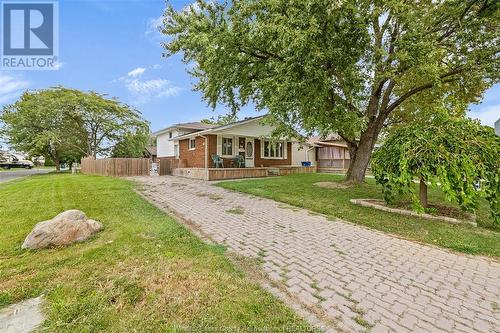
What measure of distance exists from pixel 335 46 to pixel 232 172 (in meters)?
9.98

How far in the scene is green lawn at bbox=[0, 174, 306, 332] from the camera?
7.53 ft

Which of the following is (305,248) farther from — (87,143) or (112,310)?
(87,143)

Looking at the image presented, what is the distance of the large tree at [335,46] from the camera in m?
7.50

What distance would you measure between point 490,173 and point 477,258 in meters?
2.23

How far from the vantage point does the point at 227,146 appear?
18.0m

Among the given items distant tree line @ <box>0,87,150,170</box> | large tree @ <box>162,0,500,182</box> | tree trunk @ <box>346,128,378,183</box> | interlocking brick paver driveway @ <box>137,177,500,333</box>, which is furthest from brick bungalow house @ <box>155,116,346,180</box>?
Result: interlocking brick paver driveway @ <box>137,177,500,333</box>

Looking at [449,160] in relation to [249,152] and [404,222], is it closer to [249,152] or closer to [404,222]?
[404,222]

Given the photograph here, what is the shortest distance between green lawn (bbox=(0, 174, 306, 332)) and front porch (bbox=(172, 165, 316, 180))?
10344mm

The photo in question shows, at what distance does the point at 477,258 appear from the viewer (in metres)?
4.02

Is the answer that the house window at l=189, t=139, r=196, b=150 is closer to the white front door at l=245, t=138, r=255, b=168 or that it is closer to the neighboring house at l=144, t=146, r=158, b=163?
the white front door at l=245, t=138, r=255, b=168

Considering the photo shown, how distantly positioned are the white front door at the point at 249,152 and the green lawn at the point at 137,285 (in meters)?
13.9

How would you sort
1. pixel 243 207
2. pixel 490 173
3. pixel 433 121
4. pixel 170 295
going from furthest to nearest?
1. pixel 243 207
2. pixel 433 121
3. pixel 490 173
4. pixel 170 295

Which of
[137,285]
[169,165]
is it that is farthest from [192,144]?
[137,285]

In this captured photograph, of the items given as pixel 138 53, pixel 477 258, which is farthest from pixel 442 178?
pixel 138 53
